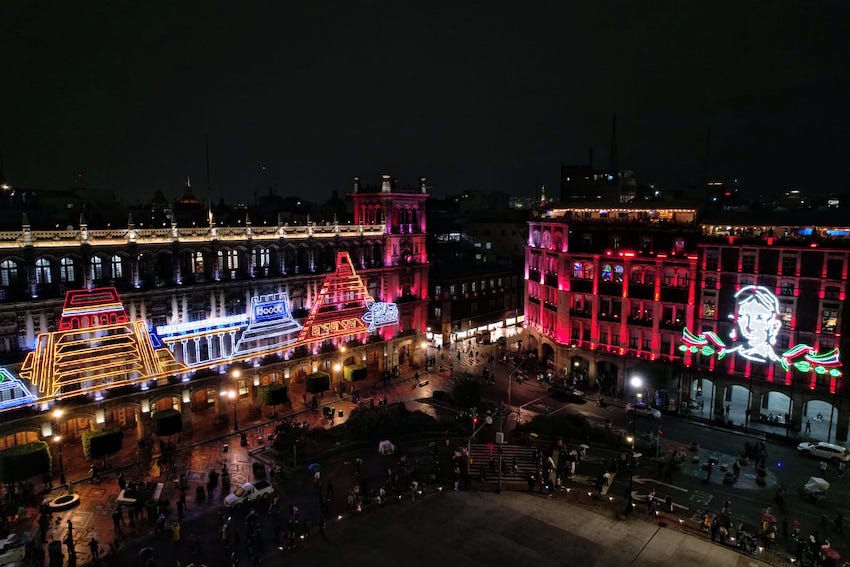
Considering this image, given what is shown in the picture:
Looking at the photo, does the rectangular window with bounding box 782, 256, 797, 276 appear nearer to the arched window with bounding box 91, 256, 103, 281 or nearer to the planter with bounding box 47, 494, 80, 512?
the arched window with bounding box 91, 256, 103, 281

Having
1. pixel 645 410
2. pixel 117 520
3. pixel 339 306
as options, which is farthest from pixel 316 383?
pixel 645 410

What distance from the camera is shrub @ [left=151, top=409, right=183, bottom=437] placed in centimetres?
4794

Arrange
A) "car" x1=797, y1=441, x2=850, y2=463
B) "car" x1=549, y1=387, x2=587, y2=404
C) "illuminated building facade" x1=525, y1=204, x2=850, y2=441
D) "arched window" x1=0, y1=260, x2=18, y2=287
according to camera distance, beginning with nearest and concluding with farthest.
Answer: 1. "arched window" x1=0, y1=260, x2=18, y2=287
2. "car" x1=797, y1=441, x2=850, y2=463
3. "illuminated building facade" x1=525, y1=204, x2=850, y2=441
4. "car" x1=549, y1=387, x2=587, y2=404

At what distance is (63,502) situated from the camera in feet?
129

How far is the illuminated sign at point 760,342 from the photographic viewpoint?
2108 inches

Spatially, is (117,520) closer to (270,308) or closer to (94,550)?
(94,550)

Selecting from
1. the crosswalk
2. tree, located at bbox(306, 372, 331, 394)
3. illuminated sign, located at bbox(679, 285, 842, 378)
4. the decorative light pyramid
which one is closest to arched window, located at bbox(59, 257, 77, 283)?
the decorative light pyramid

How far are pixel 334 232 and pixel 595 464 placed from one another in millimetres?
36778

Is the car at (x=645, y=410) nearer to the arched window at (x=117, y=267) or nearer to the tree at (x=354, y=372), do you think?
the tree at (x=354, y=372)

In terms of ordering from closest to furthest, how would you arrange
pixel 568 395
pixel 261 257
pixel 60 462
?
1. pixel 60 462
2. pixel 261 257
3. pixel 568 395

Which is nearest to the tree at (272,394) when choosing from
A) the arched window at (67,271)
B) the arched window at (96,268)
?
the arched window at (96,268)

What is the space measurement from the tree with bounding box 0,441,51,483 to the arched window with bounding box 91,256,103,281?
1419 cm

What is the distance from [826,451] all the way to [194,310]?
5691cm

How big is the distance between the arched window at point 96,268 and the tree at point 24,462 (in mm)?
14195
